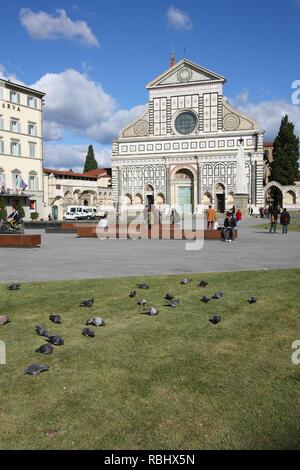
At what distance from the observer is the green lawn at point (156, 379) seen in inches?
138

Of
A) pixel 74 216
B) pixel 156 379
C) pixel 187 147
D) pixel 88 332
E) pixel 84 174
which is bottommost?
pixel 156 379

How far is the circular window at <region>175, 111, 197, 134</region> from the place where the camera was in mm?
67250

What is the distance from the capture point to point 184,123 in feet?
222

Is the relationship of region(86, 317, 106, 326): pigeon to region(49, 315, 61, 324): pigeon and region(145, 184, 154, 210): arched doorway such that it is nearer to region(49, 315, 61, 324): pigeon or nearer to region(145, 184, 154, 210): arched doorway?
region(49, 315, 61, 324): pigeon

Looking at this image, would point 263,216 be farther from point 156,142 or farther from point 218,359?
point 218,359

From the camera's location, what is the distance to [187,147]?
6706 cm

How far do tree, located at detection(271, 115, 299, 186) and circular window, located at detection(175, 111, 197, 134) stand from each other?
12.8 meters

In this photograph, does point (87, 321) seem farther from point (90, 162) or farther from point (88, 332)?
point (90, 162)

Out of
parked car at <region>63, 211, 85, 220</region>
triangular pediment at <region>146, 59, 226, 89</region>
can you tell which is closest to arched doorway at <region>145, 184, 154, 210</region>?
triangular pediment at <region>146, 59, 226, 89</region>

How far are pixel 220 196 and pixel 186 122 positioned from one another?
1220 centimetres

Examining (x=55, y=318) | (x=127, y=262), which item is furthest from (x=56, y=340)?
(x=127, y=262)

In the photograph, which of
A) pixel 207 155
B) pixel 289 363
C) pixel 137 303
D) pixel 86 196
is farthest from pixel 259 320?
pixel 86 196

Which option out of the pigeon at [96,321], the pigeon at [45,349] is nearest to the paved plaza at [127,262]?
the pigeon at [96,321]

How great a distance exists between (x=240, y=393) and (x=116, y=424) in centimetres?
123
